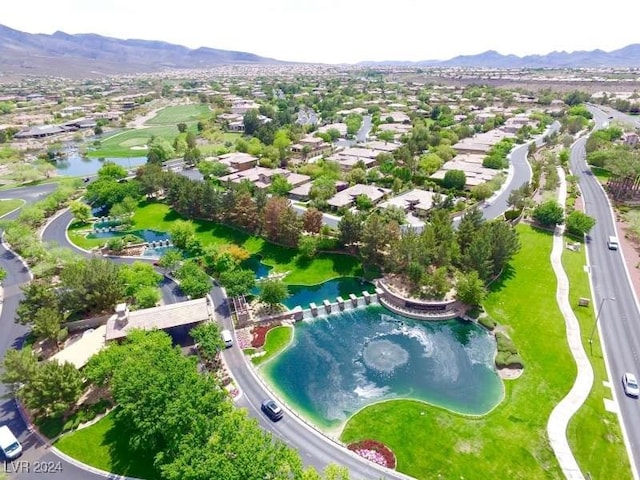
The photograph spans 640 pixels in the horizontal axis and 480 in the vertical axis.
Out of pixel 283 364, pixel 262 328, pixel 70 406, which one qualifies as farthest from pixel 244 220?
pixel 70 406

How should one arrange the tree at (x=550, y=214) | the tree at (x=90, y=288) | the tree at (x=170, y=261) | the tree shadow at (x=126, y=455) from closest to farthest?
the tree shadow at (x=126, y=455) → the tree at (x=90, y=288) → the tree at (x=170, y=261) → the tree at (x=550, y=214)

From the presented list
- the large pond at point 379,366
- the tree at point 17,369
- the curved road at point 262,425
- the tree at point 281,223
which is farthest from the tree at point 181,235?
the tree at point 17,369

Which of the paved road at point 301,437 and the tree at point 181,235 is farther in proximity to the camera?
the tree at point 181,235

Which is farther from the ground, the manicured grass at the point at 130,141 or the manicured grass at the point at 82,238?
the manicured grass at the point at 130,141

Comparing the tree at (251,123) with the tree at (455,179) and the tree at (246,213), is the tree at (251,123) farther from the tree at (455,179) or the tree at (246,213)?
the tree at (455,179)

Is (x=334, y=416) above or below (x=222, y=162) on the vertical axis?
below

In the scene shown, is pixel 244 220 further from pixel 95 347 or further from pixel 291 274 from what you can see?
pixel 95 347

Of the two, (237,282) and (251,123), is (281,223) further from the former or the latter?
(251,123)
